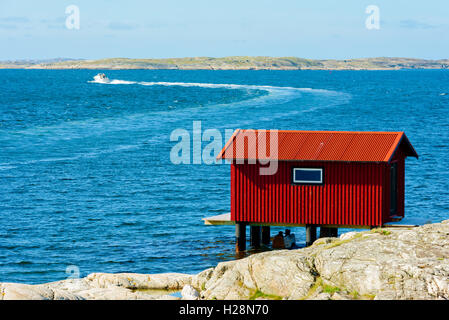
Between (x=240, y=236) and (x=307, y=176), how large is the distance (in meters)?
4.22

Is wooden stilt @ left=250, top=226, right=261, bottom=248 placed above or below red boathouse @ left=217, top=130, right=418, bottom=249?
below

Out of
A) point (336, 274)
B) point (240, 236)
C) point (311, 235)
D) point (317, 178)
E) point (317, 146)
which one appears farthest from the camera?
point (240, 236)

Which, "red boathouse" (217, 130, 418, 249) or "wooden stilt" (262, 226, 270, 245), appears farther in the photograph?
"wooden stilt" (262, 226, 270, 245)

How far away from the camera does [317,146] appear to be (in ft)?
94.6

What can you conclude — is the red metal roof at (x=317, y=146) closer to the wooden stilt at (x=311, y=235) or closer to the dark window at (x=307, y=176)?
the dark window at (x=307, y=176)

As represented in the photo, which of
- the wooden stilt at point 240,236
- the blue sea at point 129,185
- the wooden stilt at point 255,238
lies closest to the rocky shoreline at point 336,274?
the wooden stilt at point 240,236

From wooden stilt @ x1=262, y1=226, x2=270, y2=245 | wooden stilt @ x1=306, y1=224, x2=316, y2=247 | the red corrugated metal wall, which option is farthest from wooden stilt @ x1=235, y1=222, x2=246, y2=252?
wooden stilt @ x1=306, y1=224, x2=316, y2=247

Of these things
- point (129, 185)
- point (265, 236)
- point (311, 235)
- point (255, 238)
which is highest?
point (311, 235)

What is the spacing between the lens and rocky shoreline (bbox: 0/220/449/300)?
1892cm

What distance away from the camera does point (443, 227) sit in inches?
875

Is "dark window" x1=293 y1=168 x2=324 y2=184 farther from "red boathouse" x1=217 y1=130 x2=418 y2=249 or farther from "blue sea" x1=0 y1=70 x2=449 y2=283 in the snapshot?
"blue sea" x1=0 y1=70 x2=449 y2=283

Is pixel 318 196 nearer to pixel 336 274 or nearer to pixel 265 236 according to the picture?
pixel 265 236

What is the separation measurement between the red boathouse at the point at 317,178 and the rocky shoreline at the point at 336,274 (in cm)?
465

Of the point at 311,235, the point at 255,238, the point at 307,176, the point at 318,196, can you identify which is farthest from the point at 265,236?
the point at 307,176
